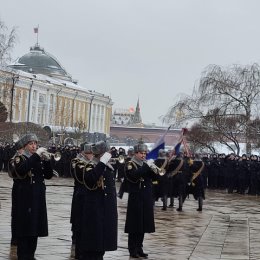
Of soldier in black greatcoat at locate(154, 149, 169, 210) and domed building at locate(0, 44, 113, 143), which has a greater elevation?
domed building at locate(0, 44, 113, 143)

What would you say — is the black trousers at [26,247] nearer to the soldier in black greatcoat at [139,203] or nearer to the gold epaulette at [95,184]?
the gold epaulette at [95,184]

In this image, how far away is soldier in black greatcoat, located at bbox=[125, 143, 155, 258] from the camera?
10.3m

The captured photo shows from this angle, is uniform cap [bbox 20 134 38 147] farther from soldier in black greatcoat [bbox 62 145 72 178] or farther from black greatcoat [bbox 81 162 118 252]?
soldier in black greatcoat [bbox 62 145 72 178]

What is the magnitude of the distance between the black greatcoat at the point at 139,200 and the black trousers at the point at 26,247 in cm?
173

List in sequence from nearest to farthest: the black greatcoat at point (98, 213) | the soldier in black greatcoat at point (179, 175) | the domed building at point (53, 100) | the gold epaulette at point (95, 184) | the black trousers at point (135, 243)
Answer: the black greatcoat at point (98, 213), the gold epaulette at point (95, 184), the black trousers at point (135, 243), the soldier in black greatcoat at point (179, 175), the domed building at point (53, 100)

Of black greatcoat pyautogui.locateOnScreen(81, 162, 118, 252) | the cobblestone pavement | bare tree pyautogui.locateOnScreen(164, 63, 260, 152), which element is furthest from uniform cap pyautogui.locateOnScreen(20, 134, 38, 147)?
bare tree pyautogui.locateOnScreen(164, 63, 260, 152)

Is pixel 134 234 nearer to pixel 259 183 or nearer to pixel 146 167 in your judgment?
pixel 146 167

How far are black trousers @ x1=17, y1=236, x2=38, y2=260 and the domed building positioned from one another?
5886cm

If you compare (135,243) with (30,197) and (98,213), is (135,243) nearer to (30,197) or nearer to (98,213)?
(30,197)

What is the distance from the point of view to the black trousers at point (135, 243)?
33.7ft

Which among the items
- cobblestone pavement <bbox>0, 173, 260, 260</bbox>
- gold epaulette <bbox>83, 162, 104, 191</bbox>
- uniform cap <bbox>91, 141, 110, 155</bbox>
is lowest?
cobblestone pavement <bbox>0, 173, 260, 260</bbox>

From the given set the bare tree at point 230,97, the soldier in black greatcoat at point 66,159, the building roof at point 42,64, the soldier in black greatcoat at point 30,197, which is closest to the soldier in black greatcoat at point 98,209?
the soldier in black greatcoat at point 30,197

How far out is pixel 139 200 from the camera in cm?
1044

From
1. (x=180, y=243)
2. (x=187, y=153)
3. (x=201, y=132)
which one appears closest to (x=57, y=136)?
(x=201, y=132)
